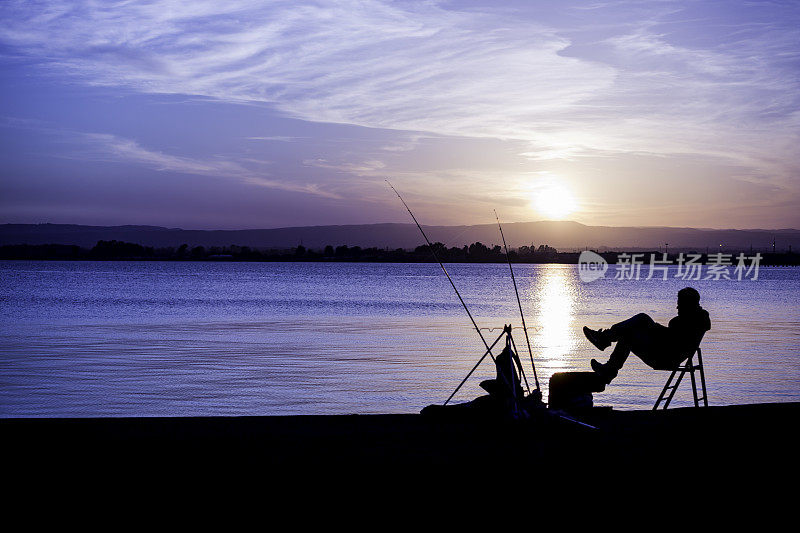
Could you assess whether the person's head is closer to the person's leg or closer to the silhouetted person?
the silhouetted person

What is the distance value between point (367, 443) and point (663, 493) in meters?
1.76

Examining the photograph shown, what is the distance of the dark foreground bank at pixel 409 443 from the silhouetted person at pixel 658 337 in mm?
438

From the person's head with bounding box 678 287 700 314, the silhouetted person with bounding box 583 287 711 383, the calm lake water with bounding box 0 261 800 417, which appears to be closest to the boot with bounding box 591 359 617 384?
the silhouetted person with bounding box 583 287 711 383

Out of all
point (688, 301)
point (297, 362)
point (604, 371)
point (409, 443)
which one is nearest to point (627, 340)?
point (604, 371)

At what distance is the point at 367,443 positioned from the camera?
17.3ft

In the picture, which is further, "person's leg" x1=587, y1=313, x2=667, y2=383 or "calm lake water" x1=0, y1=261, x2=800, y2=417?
"calm lake water" x1=0, y1=261, x2=800, y2=417

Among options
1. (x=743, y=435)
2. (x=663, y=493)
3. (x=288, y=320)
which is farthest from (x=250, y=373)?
(x=288, y=320)

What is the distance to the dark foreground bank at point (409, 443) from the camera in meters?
4.78

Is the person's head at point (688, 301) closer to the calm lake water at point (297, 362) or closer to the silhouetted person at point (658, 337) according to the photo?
the silhouetted person at point (658, 337)

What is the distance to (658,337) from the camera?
653 centimetres

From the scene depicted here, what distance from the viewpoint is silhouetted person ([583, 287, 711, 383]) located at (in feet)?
20.7

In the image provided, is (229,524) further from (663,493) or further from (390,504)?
(663,493)

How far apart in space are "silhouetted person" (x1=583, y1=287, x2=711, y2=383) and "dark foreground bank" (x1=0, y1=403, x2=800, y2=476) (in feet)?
1.44

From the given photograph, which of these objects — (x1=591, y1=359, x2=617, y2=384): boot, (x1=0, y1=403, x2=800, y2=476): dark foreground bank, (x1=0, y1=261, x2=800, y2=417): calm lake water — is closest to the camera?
(x1=0, y1=403, x2=800, y2=476): dark foreground bank
